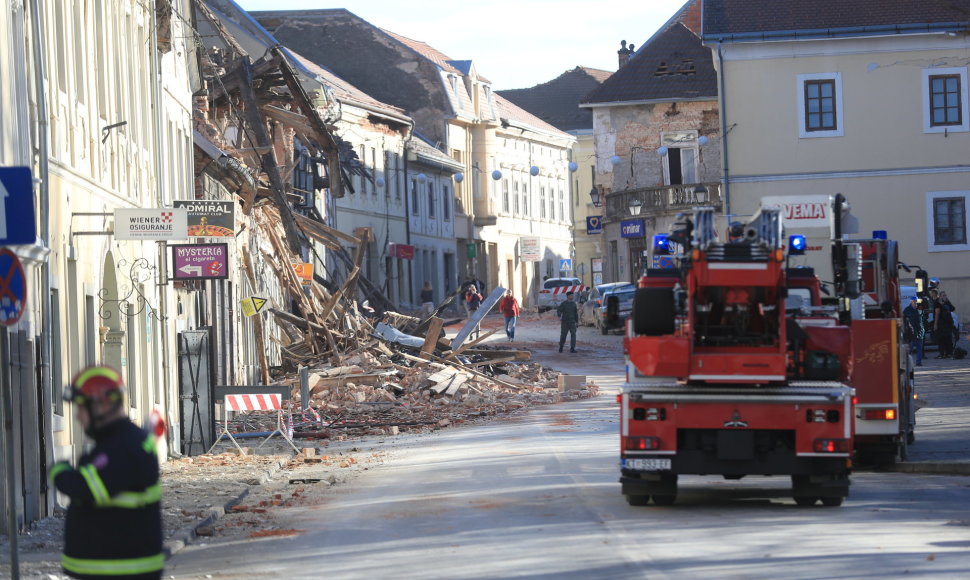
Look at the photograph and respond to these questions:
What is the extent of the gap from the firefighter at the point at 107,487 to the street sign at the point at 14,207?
12.7 ft

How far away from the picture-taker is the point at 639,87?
7369 cm

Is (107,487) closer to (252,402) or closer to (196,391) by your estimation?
(252,402)

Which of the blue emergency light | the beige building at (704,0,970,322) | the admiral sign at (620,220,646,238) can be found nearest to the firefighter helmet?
the blue emergency light

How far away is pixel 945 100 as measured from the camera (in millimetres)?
52531

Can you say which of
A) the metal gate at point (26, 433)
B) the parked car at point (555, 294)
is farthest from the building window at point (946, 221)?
Result: the metal gate at point (26, 433)

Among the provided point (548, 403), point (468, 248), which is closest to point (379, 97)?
point (468, 248)

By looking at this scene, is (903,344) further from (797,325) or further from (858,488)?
(797,325)

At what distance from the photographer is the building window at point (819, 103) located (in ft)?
171

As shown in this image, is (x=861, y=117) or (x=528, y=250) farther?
(x=528, y=250)

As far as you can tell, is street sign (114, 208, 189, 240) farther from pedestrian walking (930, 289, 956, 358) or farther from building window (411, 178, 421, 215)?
building window (411, 178, 421, 215)

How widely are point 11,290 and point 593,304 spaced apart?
176 feet

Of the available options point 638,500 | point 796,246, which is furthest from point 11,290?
point 796,246

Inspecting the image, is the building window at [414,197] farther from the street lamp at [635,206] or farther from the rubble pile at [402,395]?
the rubble pile at [402,395]

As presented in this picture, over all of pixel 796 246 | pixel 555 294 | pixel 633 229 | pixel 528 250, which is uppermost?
pixel 633 229
